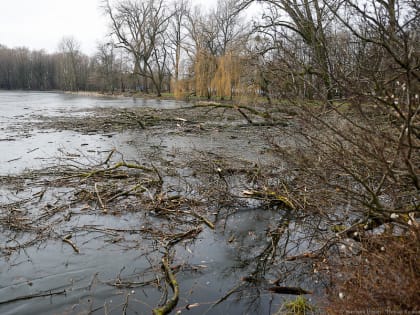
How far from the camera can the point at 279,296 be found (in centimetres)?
407

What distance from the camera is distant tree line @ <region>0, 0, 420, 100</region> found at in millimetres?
3314

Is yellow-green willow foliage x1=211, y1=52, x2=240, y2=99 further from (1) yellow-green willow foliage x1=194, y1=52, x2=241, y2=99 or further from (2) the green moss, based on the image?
(2) the green moss

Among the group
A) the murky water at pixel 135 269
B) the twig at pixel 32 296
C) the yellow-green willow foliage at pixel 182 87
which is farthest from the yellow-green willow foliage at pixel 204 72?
the twig at pixel 32 296

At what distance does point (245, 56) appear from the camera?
18.6m

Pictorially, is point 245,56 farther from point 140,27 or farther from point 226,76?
point 140,27

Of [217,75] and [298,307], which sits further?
[217,75]

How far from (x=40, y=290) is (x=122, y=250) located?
121 cm

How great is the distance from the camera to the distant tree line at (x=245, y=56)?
331 centimetres

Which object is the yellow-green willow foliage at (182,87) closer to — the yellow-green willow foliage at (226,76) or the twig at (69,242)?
the yellow-green willow foliage at (226,76)

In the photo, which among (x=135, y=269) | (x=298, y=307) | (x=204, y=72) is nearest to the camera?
(x=298, y=307)

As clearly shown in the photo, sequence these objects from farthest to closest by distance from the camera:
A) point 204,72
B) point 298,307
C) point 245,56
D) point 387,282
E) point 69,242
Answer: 1. point 204,72
2. point 245,56
3. point 69,242
4. point 298,307
5. point 387,282

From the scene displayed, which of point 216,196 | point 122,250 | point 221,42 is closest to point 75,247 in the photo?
point 122,250

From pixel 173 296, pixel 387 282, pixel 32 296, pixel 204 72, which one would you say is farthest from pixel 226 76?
pixel 387 282

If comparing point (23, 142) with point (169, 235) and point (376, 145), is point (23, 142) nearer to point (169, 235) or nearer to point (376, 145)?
point (169, 235)
